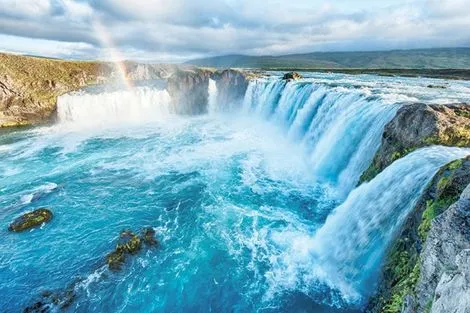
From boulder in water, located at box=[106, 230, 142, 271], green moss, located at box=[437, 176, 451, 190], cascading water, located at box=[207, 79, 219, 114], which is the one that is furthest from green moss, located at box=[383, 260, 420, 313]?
cascading water, located at box=[207, 79, 219, 114]

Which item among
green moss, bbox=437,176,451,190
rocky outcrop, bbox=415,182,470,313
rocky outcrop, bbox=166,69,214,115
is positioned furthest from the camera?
rocky outcrop, bbox=166,69,214,115

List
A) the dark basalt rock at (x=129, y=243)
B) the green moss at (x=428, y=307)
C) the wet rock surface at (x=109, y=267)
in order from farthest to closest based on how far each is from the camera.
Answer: the dark basalt rock at (x=129, y=243), the wet rock surface at (x=109, y=267), the green moss at (x=428, y=307)

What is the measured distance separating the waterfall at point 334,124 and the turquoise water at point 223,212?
13 cm

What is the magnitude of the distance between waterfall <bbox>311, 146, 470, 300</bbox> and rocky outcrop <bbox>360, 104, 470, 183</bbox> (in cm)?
105

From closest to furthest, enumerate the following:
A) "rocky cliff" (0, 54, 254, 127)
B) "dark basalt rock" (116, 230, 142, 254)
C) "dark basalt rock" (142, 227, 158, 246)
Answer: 1. "dark basalt rock" (116, 230, 142, 254)
2. "dark basalt rock" (142, 227, 158, 246)
3. "rocky cliff" (0, 54, 254, 127)

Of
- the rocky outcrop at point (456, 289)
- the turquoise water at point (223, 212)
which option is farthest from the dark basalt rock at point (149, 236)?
the rocky outcrop at point (456, 289)

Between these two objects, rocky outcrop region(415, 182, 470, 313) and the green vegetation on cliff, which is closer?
rocky outcrop region(415, 182, 470, 313)

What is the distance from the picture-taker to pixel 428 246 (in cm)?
628

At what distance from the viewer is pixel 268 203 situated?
19.3 meters

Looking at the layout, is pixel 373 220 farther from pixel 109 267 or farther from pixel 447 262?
pixel 109 267

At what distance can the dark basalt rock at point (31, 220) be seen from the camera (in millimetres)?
17531

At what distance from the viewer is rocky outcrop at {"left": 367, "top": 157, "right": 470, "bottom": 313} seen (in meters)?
5.50

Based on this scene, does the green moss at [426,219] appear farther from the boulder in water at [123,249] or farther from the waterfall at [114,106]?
the waterfall at [114,106]

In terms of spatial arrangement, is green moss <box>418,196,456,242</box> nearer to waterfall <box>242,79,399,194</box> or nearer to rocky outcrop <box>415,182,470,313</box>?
rocky outcrop <box>415,182,470,313</box>
